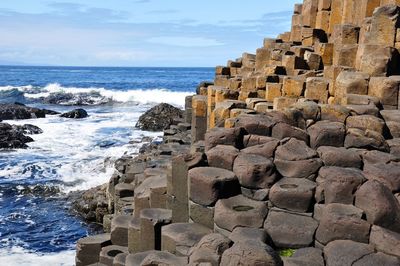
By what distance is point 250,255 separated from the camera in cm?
513

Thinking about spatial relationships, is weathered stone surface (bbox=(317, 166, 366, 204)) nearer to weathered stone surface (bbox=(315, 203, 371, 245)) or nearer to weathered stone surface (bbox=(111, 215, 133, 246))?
weathered stone surface (bbox=(315, 203, 371, 245))

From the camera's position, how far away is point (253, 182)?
21.8 ft

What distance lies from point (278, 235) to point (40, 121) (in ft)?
92.0

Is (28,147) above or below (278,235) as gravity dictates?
below

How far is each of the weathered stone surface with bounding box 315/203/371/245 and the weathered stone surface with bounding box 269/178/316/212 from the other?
1.33ft

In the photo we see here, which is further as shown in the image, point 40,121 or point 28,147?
point 40,121

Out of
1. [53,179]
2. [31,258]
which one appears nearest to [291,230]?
[31,258]

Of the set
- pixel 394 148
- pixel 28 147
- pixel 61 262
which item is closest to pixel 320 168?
pixel 394 148

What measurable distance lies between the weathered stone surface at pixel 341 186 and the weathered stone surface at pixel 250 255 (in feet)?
4.25

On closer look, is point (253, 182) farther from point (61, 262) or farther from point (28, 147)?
point (28, 147)

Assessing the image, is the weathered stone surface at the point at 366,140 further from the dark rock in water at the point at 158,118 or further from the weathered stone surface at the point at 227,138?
the dark rock in water at the point at 158,118

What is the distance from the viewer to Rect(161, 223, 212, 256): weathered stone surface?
6.42 meters

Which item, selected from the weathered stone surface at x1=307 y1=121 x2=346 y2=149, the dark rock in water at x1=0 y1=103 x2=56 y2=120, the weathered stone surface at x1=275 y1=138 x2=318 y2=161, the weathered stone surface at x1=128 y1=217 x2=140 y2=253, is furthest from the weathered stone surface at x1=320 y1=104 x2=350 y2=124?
the dark rock in water at x1=0 y1=103 x2=56 y2=120

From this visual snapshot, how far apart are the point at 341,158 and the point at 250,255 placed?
236cm
